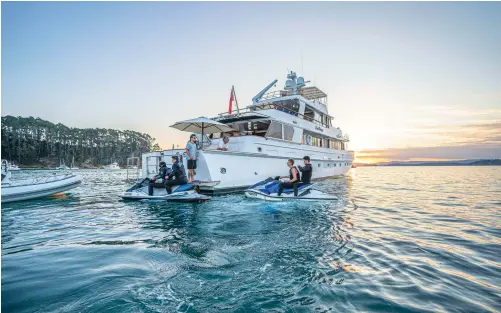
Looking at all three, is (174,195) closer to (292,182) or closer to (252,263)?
(292,182)

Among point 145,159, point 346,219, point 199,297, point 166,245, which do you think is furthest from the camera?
point 145,159

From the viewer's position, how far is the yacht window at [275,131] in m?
16.2

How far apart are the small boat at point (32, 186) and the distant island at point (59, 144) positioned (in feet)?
309

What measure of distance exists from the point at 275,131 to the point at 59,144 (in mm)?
119465

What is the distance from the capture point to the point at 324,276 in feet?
13.8

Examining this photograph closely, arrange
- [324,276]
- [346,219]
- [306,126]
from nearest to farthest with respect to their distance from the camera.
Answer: [324,276] → [346,219] → [306,126]

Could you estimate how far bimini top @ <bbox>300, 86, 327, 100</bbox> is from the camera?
2493 centimetres

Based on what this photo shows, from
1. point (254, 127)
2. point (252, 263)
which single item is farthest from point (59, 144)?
point (252, 263)

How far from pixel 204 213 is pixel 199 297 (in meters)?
5.75

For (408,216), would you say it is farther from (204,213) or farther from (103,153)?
(103,153)

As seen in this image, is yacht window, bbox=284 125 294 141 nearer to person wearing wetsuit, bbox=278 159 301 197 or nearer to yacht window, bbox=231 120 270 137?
yacht window, bbox=231 120 270 137

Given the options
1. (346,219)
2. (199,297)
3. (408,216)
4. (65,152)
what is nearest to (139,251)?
(199,297)

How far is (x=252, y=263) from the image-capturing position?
4641 mm

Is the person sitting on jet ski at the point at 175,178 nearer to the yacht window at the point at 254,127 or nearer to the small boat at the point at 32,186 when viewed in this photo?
the yacht window at the point at 254,127
